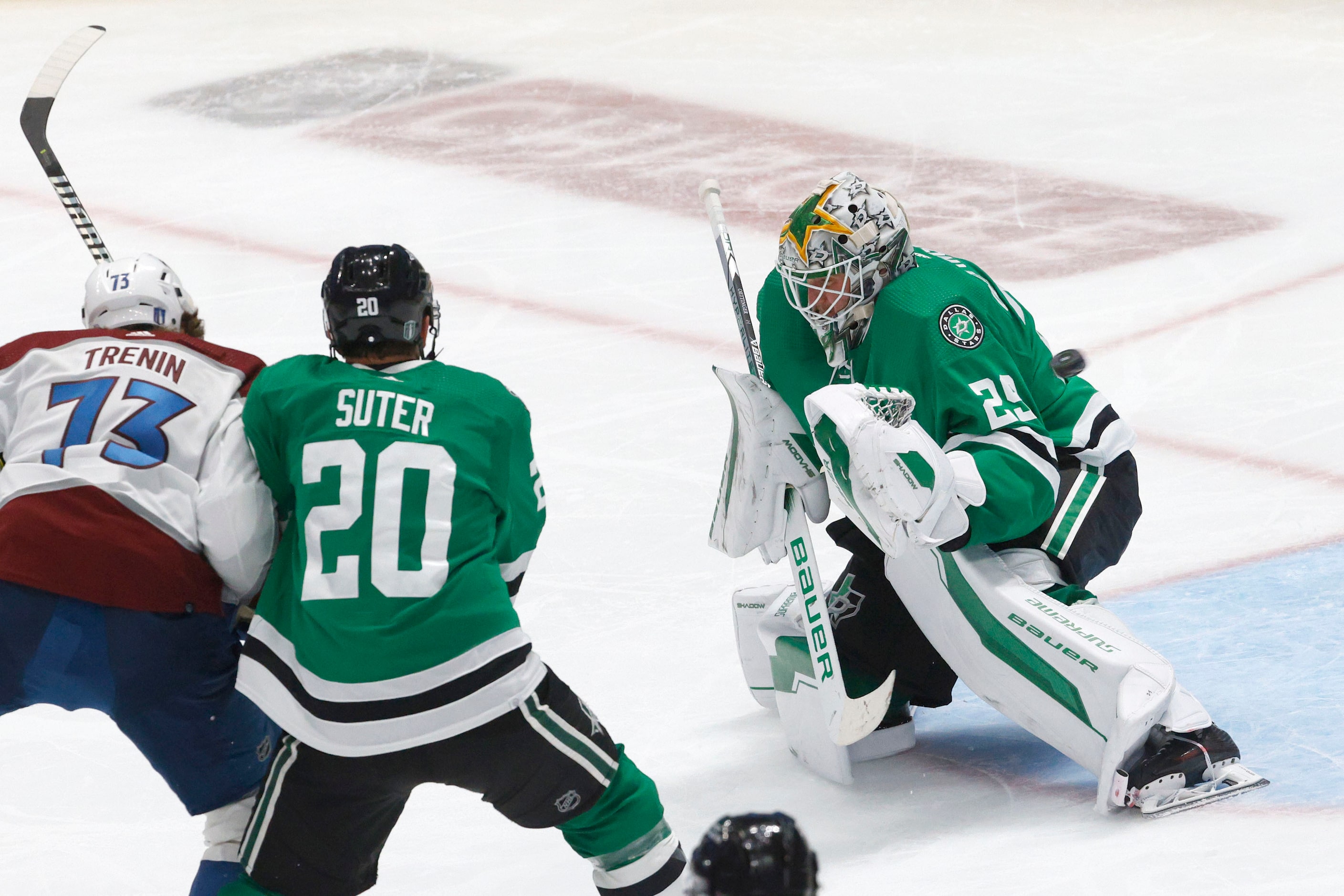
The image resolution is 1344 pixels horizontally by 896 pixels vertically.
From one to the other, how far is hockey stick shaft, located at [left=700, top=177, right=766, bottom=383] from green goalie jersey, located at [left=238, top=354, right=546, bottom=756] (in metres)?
1.02

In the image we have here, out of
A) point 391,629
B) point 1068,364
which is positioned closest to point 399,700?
point 391,629

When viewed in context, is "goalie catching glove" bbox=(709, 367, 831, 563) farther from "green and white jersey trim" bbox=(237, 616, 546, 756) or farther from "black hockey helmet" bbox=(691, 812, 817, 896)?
"black hockey helmet" bbox=(691, 812, 817, 896)

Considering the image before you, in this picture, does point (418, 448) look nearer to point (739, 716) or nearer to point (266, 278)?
point (739, 716)

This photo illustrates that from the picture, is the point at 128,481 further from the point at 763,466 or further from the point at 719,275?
the point at 719,275

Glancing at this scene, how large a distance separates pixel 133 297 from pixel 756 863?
195cm

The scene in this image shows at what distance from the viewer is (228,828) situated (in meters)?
2.80

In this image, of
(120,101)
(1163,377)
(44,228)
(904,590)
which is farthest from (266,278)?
(904,590)

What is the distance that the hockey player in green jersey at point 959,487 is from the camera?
3.12 metres

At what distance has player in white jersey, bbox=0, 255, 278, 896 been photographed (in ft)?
8.63

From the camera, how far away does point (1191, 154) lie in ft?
25.0

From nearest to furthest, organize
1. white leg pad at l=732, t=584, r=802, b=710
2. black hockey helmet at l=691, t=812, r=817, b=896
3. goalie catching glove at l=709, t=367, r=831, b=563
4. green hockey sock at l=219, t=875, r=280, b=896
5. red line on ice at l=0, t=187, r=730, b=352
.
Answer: black hockey helmet at l=691, t=812, r=817, b=896, green hockey sock at l=219, t=875, r=280, b=896, goalie catching glove at l=709, t=367, r=831, b=563, white leg pad at l=732, t=584, r=802, b=710, red line on ice at l=0, t=187, r=730, b=352

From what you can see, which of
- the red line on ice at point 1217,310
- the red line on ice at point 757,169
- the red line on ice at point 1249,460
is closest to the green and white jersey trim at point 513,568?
the red line on ice at point 1249,460

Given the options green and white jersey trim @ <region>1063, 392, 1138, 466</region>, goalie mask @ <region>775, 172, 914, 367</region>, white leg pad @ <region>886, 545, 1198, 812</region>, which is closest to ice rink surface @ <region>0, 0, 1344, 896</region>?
white leg pad @ <region>886, 545, 1198, 812</region>

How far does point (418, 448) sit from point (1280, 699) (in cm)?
198
